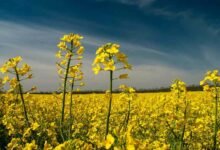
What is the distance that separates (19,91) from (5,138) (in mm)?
3139

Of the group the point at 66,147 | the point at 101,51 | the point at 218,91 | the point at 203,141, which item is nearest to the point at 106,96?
the point at 101,51

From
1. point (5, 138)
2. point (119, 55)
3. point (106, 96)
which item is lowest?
point (5, 138)

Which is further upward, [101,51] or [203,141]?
[101,51]

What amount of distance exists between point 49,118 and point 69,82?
3.96 m

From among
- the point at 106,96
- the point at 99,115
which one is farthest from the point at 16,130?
the point at 99,115

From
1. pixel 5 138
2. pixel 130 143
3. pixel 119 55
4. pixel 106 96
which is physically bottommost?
pixel 5 138

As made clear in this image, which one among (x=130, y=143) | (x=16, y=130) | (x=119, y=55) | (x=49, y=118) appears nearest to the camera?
(x=130, y=143)

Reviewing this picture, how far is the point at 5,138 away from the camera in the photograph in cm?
738

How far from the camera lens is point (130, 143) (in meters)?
1.99

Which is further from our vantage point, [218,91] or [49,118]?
[49,118]

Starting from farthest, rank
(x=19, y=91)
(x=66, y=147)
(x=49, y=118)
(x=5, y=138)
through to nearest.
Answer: (x=49, y=118)
(x=5, y=138)
(x=19, y=91)
(x=66, y=147)

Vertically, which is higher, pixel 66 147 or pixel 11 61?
pixel 11 61

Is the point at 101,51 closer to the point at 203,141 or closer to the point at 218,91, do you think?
the point at 218,91

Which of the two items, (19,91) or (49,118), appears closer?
(19,91)
